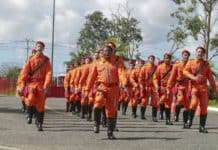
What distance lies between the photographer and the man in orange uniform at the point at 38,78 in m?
16.4

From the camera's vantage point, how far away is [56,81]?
67750 millimetres

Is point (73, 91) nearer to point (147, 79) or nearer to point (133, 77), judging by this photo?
point (133, 77)

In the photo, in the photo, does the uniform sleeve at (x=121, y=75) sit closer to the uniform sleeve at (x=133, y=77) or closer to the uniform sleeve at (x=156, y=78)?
the uniform sleeve at (x=156, y=78)

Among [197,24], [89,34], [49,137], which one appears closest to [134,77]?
[49,137]

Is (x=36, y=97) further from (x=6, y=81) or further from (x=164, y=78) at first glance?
(x=6, y=81)

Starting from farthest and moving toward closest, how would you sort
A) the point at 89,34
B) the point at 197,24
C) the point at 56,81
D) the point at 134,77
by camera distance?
the point at 89,34 < the point at 56,81 < the point at 197,24 < the point at 134,77

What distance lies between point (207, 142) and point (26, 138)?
3.49 m

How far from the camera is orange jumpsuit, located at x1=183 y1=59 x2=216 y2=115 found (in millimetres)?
16656

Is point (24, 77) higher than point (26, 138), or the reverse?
point (24, 77)

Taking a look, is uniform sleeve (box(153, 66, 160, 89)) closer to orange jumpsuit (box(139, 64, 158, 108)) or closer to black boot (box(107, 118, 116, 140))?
orange jumpsuit (box(139, 64, 158, 108))

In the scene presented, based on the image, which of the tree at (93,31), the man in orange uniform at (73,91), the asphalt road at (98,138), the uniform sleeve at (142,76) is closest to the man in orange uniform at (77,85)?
the man in orange uniform at (73,91)

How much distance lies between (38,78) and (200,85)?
12.2 feet

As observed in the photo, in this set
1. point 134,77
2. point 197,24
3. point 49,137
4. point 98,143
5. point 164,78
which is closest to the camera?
point 98,143

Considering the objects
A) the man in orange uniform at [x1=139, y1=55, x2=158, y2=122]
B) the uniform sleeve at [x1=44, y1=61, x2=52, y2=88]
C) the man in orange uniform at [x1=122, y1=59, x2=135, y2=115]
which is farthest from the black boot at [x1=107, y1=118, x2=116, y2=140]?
the man in orange uniform at [x1=122, y1=59, x2=135, y2=115]
